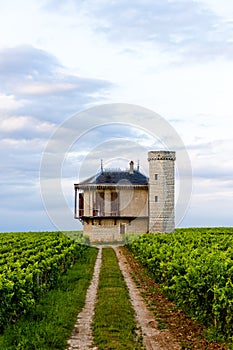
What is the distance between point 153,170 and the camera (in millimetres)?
54156

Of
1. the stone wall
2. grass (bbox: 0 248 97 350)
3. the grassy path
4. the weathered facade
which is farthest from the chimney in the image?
the grassy path

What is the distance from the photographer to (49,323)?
45.3ft

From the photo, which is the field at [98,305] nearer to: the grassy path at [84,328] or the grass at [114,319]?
the grass at [114,319]

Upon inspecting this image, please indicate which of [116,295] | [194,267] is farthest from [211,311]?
[116,295]

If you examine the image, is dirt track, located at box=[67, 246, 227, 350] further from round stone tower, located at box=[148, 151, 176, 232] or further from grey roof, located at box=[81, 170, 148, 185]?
round stone tower, located at box=[148, 151, 176, 232]

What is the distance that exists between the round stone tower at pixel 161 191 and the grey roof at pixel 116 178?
3.72 feet

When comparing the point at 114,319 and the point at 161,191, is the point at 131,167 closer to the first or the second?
the point at 161,191

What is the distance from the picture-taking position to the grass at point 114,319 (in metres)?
12.6

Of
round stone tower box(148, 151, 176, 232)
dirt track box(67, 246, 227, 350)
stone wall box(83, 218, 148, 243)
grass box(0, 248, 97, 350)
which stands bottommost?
dirt track box(67, 246, 227, 350)

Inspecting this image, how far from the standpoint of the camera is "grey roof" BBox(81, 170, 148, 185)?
5303 cm

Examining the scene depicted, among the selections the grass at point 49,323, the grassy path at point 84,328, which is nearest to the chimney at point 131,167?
the grass at point 49,323

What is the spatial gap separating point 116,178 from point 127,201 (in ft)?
7.49

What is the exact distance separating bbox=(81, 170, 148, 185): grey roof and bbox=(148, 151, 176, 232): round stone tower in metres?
1.13

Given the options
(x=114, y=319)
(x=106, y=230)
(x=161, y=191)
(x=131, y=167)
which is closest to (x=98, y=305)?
(x=114, y=319)
